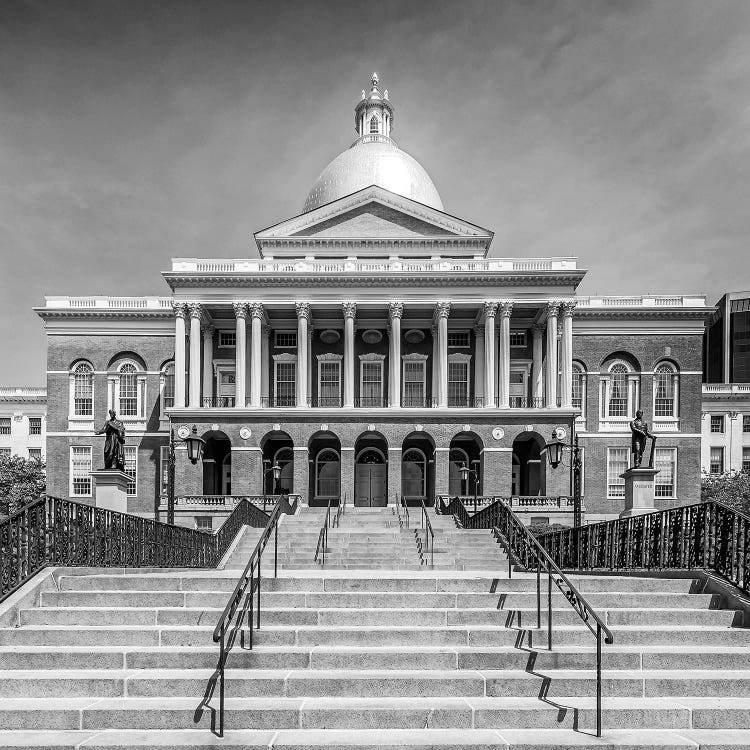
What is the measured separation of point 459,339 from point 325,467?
11.5 metres

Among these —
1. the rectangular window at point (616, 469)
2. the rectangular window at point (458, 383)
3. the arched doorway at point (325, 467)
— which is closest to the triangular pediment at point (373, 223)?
the rectangular window at point (458, 383)

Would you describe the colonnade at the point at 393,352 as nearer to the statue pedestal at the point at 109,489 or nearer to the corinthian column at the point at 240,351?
the corinthian column at the point at 240,351

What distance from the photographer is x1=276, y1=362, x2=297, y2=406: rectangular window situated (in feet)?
135

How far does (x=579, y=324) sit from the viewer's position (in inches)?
1690

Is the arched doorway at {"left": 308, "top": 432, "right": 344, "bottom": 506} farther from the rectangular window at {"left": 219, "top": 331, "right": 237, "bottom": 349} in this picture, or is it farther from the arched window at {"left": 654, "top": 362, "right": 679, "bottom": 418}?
the arched window at {"left": 654, "top": 362, "right": 679, "bottom": 418}

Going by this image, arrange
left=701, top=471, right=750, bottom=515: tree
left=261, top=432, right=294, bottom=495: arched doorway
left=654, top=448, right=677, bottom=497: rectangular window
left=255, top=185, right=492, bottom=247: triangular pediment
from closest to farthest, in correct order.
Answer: left=261, top=432, right=294, bottom=495: arched doorway
left=654, top=448, right=677, bottom=497: rectangular window
left=255, top=185, right=492, bottom=247: triangular pediment
left=701, top=471, right=750, bottom=515: tree

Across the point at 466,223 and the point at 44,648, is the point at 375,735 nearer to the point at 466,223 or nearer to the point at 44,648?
the point at 44,648

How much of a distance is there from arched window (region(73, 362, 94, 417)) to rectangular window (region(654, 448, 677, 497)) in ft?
118

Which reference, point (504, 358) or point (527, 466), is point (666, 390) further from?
point (504, 358)

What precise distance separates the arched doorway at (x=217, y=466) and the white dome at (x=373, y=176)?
65.4 feet

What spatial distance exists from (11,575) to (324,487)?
31325 mm

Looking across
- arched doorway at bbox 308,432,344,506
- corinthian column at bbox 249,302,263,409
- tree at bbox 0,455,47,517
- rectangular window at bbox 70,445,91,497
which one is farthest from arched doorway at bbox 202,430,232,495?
tree at bbox 0,455,47,517

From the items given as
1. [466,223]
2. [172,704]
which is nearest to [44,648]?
[172,704]

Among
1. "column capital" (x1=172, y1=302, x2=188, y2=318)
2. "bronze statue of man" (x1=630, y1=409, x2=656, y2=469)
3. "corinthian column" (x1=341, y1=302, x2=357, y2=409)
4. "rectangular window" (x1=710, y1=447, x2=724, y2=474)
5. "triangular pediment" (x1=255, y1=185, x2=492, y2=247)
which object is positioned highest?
"triangular pediment" (x1=255, y1=185, x2=492, y2=247)
